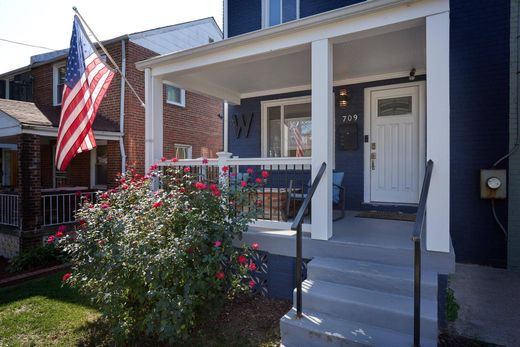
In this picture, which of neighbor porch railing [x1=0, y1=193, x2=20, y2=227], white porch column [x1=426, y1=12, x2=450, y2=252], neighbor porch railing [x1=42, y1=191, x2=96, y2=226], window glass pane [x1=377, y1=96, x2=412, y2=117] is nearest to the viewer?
white porch column [x1=426, y1=12, x2=450, y2=252]

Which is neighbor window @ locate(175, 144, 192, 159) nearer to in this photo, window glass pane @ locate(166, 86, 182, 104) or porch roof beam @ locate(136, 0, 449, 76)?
window glass pane @ locate(166, 86, 182, 104)

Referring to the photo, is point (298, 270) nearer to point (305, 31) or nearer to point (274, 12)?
point (305, 31)

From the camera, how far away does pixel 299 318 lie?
2883mm

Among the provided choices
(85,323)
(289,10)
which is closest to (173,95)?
(289,10)

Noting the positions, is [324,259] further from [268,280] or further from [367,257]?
[268,280]

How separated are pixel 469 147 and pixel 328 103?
3.05 metres

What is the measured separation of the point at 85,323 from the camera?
349 cm

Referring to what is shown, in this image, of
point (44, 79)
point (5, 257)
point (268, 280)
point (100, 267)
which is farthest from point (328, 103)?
point (44, 79)

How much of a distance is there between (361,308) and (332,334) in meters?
0.36

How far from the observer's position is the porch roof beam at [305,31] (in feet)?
10.7

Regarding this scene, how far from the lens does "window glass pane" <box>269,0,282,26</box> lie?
695 centimetres

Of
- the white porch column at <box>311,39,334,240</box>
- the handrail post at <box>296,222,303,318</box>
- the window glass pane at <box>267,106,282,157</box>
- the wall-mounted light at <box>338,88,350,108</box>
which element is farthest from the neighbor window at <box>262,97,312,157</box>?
the handrail post at <box>296,222,303,318</box>

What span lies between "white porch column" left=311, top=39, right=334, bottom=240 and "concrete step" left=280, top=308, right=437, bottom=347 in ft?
3.21

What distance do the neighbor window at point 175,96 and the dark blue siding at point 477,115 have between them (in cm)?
782
